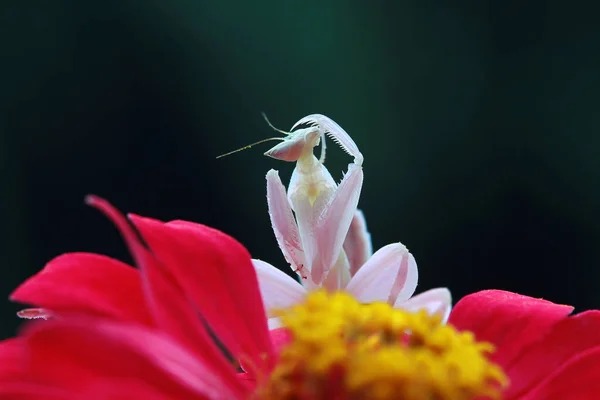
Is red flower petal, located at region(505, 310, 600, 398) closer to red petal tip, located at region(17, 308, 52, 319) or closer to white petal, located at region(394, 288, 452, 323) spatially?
white petal, located at region(394, 288, 452, 323)

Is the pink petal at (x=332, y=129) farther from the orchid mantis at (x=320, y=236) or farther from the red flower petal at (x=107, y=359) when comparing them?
the red flower petal at (x=107, y=359)

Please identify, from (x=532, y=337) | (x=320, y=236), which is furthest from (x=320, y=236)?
(x=532, y=337)

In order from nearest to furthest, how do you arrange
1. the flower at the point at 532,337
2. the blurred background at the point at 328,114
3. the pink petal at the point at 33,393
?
the pink petal at the point at 33,393, the flower at the point at 532,337, the blurred background at the point at 328,114

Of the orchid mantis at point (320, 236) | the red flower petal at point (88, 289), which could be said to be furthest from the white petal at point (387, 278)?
the red flower petal at point (88, 289)

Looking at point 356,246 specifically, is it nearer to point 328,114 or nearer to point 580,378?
point 580,378

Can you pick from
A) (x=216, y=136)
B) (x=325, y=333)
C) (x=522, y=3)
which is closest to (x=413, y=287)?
(x=325, y=333)

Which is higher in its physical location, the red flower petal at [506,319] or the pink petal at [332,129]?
the pink petal at [332,129]

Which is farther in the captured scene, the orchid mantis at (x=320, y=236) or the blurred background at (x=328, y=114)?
the blurred background at (x=328, y=114)

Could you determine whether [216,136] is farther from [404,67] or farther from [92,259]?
[92,259]
